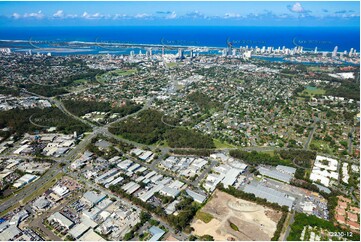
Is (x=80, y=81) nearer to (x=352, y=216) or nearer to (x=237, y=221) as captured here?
(x=237, y=221)

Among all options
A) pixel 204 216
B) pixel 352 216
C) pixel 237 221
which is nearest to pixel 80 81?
pixel 204 216

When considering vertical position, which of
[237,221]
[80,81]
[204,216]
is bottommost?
[237,221]

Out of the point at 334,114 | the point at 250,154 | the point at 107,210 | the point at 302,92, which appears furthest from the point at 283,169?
the point at 302,92

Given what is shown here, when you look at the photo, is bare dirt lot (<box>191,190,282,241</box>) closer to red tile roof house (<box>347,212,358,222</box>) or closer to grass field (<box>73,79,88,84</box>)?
red tile roof house (<box>347,212,358,222</box>)

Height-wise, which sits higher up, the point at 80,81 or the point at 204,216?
the point at 80,81

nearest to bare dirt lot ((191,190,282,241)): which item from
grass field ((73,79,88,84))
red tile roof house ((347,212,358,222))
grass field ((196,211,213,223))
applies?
grass field ((196,211,213,223))
